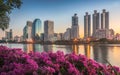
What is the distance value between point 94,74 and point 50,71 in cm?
118

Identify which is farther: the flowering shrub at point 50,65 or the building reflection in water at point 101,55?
the building reflection in water at point 101,55

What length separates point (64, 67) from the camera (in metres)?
6.59

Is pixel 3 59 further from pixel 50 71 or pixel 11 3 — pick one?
pixel 11 3

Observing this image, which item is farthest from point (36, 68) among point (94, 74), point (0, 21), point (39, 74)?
point (0, 21)

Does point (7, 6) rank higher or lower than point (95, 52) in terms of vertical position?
higher

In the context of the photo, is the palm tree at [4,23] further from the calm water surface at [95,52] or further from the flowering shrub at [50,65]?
the flowering shrub at [50,65]

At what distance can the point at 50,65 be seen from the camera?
6477 millimetres

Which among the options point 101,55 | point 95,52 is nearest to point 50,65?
point 101,55

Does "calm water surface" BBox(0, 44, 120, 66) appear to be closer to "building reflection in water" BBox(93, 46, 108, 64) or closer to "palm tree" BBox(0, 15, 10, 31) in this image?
"building reflection in water" BBox(93, 46, 108, 64)

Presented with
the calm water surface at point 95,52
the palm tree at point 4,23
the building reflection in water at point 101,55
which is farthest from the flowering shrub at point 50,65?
the palm tree at point 4,23

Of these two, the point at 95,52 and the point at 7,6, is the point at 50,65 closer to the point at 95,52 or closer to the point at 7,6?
the point at 7,6

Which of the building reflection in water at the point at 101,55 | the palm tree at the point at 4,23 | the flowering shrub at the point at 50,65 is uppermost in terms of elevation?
the palm tree at the point at 4,23

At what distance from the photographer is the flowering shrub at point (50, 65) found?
19.7ft

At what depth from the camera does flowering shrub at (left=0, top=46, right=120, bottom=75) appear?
237 inches
